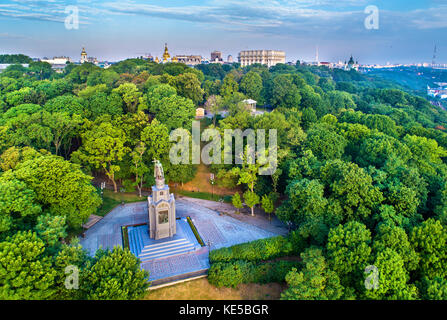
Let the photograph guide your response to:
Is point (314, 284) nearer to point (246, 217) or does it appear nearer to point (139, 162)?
point (246, 217)

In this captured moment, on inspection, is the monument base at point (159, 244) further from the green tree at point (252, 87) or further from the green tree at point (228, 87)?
the green tree at point (252, 87)

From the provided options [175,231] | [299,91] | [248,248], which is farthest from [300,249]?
[299,91]

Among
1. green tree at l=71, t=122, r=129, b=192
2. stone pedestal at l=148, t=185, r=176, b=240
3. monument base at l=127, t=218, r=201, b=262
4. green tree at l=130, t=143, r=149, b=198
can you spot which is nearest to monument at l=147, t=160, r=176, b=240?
stone pedestal at l=148, t=185, r=176, b=240

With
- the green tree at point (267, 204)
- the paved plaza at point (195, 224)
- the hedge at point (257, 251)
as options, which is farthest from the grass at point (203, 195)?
the hedge at point (257, 251)

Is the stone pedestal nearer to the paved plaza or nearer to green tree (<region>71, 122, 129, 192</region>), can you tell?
the paved plaza
